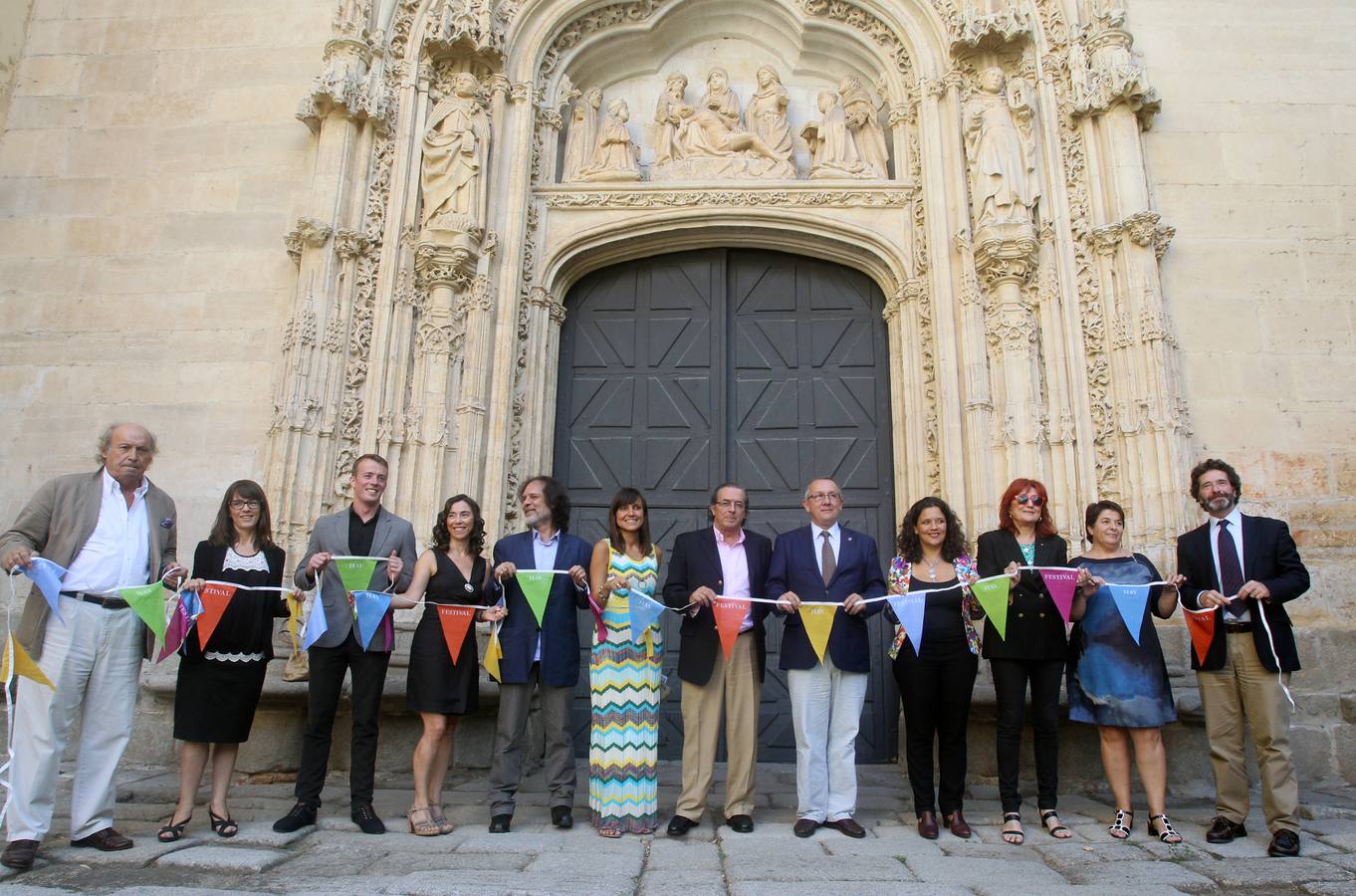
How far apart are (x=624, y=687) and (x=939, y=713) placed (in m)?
1.76

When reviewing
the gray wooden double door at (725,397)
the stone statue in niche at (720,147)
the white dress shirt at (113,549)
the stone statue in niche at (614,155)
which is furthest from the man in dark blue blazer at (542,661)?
the stone statue in niche at (720,147)

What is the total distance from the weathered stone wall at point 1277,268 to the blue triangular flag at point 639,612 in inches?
195

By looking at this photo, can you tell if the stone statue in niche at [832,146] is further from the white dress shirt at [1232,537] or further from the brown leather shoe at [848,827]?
the brown leather shoe at [848,827]

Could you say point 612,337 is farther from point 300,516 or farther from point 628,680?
point 628,680

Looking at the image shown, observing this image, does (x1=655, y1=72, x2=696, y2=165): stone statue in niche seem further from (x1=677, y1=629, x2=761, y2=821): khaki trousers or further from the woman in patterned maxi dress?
(x1=677, y1=629, x2=761, y2=821): khaki trousers

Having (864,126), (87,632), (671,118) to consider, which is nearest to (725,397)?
(671,118)

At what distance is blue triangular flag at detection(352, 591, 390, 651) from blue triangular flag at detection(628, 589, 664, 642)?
53.7 inches

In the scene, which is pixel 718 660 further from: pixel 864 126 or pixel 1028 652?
pixel 864 126

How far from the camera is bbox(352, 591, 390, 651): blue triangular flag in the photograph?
5.30 metres

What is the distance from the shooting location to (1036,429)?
7.80 m

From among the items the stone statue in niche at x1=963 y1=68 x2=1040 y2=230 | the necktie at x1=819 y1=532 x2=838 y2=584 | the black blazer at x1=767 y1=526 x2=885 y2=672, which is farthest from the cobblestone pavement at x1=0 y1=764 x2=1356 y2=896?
the stone statue in niche at x1=963 y1=68 x2=1040 y2=230

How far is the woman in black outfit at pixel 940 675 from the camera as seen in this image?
17.3 ft

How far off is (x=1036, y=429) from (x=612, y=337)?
3.90m

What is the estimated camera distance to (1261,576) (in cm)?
522
